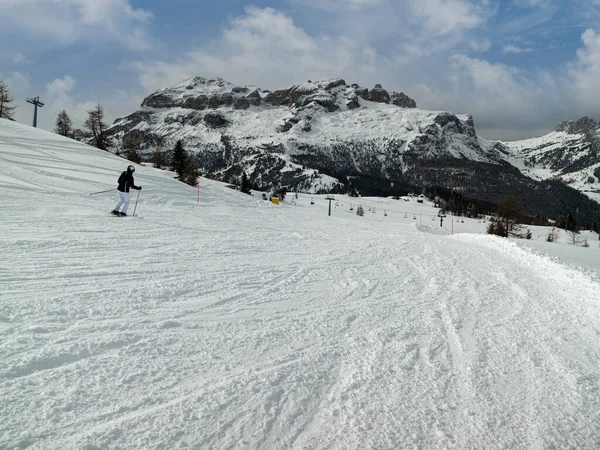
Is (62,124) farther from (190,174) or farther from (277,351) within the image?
(277,351)

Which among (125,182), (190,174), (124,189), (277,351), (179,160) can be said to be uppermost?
(179,160)

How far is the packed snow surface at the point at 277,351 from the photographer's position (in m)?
3.09

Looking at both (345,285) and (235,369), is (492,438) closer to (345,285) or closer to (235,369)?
(235,369)

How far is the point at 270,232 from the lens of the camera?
45.6 feet

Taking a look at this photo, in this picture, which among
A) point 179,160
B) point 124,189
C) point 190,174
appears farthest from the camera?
point 179,160

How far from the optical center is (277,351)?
4.38 m

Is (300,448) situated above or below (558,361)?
below

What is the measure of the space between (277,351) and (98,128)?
6968cm

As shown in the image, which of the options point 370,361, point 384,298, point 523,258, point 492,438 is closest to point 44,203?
point 384,298

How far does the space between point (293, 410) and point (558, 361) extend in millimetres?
3883

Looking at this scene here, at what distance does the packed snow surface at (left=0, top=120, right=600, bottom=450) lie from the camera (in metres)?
3.09

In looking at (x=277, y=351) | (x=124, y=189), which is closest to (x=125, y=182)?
(x=124, y=189)

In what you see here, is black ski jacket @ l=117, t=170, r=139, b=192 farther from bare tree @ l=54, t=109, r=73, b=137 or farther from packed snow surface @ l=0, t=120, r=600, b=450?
bare tree @ l=54, t=109, r=73, b=137

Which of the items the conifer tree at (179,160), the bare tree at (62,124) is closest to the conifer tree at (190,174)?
the conifer tree at (179,160)
